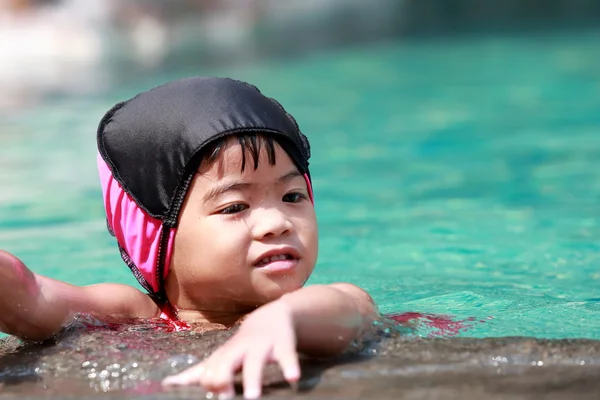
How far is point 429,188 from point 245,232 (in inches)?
151

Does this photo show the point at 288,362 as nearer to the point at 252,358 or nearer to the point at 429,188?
the point at 252,358

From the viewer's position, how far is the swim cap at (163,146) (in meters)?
3.30

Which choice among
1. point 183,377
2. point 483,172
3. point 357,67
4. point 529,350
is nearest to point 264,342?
point 183,377

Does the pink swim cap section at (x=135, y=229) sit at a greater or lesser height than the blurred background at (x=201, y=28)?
greater

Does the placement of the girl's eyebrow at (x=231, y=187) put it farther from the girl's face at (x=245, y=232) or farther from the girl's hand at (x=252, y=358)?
the girl's hand at (x=252, y=358)

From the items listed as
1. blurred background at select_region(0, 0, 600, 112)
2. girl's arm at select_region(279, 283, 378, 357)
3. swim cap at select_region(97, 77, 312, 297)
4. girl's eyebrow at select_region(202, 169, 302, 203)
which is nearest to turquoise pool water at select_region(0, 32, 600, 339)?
girl's arm at select_region(279, 283, 378, 357)

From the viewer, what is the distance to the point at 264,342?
2373 mm

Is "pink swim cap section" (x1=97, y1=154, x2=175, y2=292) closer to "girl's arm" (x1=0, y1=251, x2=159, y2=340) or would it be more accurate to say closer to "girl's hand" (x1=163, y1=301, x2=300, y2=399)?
"girl's arm" (x1=0, y1=251, x2=159, y2=340)

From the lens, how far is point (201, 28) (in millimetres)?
18969

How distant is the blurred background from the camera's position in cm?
1495

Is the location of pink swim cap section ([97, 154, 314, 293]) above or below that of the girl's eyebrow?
below

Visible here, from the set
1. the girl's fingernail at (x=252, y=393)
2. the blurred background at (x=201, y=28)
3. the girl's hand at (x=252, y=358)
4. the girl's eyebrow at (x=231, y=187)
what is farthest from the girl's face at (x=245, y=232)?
the blurred background at (x=201, y=28)

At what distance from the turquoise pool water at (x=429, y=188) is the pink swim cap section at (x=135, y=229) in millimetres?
1162

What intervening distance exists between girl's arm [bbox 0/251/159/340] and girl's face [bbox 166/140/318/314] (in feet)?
0.93
